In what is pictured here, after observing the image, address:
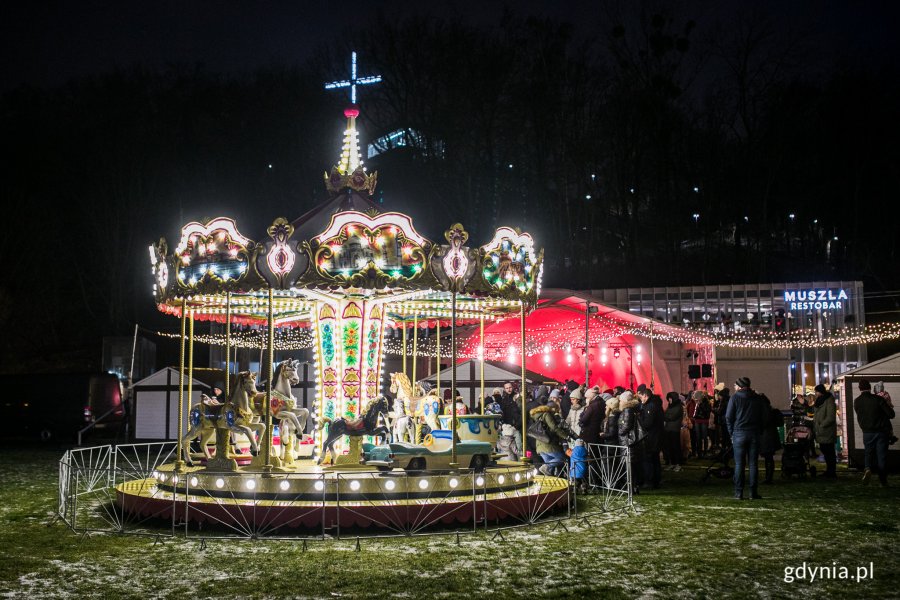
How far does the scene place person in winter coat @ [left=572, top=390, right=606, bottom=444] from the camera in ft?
A: 42.9

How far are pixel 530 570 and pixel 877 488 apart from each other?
26.4ft

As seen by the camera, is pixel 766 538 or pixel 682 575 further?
pixel 766 538

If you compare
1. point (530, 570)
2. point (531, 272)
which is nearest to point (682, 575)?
point (530, 570)

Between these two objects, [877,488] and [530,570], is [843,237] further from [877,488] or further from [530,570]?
[530,570]

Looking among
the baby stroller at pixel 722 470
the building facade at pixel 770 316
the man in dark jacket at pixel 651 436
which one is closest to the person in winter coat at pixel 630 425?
the man in dark jacket at pixel 651 436

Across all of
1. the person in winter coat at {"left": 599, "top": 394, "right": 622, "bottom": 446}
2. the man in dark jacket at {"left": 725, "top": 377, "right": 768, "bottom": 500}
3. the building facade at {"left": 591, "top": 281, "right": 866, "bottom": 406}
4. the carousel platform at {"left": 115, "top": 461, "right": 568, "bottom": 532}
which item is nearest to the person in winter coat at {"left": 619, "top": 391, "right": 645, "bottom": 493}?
the person in winter coat at {"left": 599, "top": 394, "right": 622, "bottom": 446}

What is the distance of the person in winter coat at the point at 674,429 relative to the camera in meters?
16.1

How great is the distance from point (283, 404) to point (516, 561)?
5.21 m

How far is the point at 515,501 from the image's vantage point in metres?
10.2

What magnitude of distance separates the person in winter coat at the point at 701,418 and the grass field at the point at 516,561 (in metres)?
7.58

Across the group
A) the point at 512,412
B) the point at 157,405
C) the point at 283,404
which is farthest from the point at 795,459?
the point at 157,405

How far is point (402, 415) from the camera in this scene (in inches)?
530

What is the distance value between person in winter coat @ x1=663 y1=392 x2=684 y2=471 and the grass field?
5182 mm

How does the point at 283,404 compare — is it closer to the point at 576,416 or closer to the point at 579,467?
the point at 579,467
